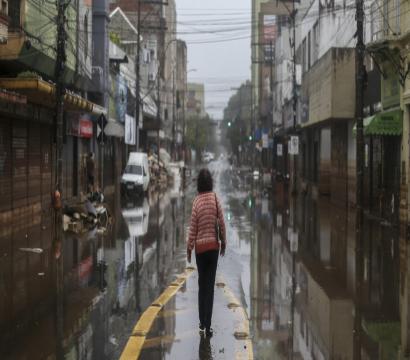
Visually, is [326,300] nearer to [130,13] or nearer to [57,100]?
[57,100]

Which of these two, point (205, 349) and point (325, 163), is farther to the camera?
point (325, 163)

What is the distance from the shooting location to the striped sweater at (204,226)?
27.7 ft

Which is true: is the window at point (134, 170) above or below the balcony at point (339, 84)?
below

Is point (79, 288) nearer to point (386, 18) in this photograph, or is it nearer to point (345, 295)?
point (345, 295)

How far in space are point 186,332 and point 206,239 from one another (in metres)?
1.13

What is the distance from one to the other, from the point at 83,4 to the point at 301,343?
27.0 metres

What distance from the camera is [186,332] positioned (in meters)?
8.58

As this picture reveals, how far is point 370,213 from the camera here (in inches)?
1048

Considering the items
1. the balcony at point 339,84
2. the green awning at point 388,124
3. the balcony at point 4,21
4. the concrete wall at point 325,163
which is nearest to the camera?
the balcony at point 4,21

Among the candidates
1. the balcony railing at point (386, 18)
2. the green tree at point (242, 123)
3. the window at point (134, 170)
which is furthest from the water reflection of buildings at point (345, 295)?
the green tree at point (242, 123)

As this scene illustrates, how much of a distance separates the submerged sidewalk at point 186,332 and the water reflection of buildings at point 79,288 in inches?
8.8

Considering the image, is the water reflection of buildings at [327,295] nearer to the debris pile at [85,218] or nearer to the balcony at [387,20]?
the debris pile at [85,218]

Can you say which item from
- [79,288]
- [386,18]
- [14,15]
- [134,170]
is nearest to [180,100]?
[134,170]

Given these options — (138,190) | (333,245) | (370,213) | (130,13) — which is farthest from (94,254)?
(130,13)
